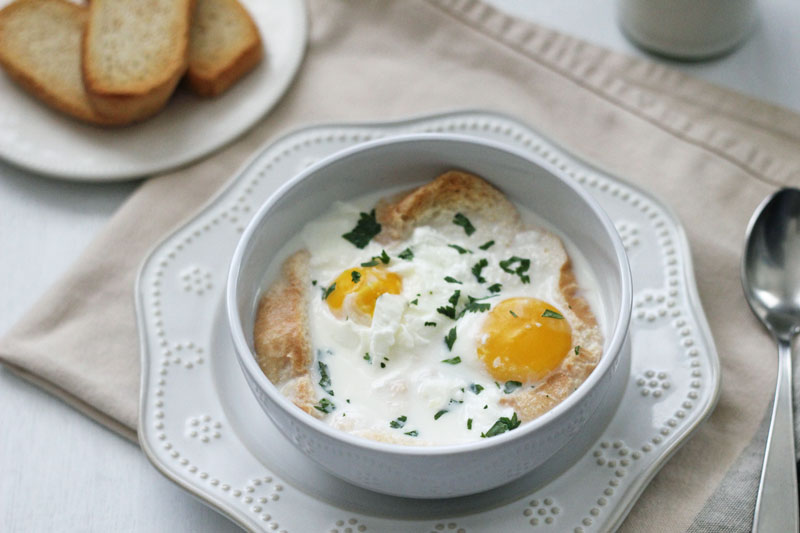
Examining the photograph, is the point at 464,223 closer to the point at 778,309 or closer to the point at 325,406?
the point at 325,406

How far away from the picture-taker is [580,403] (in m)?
1.88

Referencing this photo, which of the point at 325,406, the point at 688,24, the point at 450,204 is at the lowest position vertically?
the point at 325,406

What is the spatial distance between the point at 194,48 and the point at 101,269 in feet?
3.02

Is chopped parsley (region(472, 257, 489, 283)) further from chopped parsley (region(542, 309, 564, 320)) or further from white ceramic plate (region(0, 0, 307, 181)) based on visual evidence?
white ceramic plate (region(0, 0, 307, 181))

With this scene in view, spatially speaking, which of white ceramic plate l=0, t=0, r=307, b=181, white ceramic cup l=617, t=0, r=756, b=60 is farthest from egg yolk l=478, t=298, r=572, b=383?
white ceramic cup l=617, t=0, r=756, b=60

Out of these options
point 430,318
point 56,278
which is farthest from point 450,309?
point 56,278

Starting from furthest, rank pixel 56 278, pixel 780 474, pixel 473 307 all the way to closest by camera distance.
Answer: pixel 56 278 < pixel 473 307 < pixel 780 474

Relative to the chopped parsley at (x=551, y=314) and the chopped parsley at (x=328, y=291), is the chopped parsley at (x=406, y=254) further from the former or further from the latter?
the chopped parsley at (x=551, y=314)

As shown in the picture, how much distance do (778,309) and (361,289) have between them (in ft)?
3.95

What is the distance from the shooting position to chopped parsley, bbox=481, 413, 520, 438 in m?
2.01

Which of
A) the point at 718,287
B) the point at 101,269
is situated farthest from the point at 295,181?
the point at 718,287

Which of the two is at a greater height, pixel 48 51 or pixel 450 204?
pixel 450 204

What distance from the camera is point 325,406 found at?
2094 millimetres

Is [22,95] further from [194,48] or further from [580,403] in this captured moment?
[580,403]
